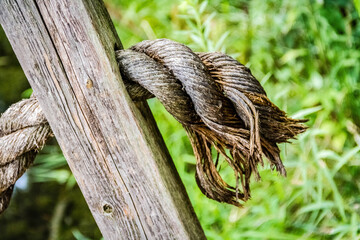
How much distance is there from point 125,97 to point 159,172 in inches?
6.0

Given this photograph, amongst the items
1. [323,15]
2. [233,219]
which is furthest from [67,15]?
[323,15]

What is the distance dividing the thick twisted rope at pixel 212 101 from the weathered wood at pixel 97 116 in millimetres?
53

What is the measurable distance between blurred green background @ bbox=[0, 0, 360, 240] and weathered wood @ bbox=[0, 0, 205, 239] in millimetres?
528

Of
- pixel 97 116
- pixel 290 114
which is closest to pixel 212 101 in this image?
pixel 97 116

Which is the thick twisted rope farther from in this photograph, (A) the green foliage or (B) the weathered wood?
(A) the green foliage

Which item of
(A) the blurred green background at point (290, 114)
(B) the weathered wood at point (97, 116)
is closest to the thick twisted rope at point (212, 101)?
(B) the weathered wood at point (97, 116)

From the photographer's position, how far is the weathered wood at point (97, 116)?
2.33 ft

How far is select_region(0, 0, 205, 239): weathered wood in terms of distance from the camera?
0.71 m

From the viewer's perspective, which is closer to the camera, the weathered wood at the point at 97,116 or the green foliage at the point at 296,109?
the weathered wood at the point at 97,116

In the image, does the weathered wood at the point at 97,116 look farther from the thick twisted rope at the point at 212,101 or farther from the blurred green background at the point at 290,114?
the blurred green background at the point at 290,114

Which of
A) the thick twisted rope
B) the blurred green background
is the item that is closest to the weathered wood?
the thick twisted rope

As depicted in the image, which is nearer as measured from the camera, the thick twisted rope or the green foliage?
the thick twisted rope

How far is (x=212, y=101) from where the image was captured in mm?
684

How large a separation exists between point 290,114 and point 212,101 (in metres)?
1.29
